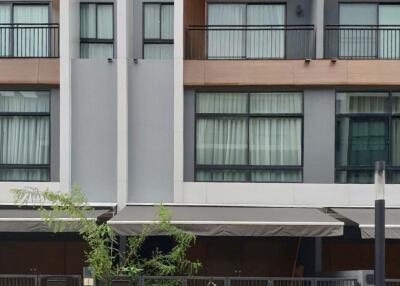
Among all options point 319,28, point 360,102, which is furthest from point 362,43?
point 360,102

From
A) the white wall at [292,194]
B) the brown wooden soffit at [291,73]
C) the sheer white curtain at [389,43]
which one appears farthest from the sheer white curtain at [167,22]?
the sheer white curtain at [389,43]

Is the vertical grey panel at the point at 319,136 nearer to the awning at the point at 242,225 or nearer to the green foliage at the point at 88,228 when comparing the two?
the awning at the point at 242,225

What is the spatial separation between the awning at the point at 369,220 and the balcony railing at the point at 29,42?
30.4ft

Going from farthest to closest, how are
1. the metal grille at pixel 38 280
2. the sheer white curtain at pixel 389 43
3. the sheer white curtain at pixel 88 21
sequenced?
the sheer white curtain at pixel 88 21, the sheer white curtain at pixel 389 43, the metal grille at pixel 38 280

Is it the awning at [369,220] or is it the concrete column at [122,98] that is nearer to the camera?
the awning at [369,220]

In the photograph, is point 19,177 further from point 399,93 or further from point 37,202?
point 399,93

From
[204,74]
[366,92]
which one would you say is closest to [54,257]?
[204,74]

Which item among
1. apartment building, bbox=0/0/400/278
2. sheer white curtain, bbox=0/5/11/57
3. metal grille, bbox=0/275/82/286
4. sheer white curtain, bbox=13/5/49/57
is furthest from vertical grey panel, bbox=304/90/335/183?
sheer white curtain, bbox=0/5/11/57

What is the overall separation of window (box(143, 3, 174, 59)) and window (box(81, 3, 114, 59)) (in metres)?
1.01

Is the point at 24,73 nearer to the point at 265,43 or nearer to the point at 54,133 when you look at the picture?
the point at 54,133

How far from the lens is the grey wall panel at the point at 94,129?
1402cm

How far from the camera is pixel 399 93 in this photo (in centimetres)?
1408

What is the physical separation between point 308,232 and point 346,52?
6.05m

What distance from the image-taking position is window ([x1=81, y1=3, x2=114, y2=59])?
1479 cm
